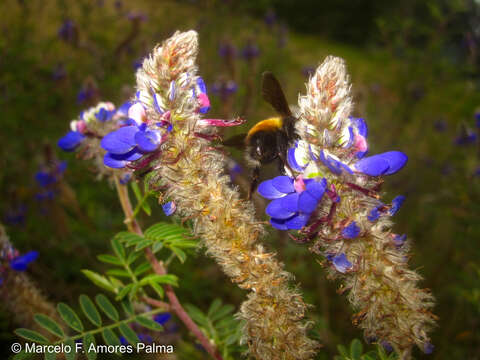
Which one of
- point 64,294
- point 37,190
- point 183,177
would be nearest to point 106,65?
point 37,190

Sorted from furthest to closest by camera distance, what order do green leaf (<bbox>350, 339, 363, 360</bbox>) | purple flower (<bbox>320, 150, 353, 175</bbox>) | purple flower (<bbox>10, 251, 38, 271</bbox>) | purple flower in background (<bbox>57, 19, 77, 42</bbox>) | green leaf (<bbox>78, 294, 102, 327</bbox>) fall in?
purple flower in background (<bbox>57, 19, 77, 42</bbox>)
purple flower (<bbox>10, 251, 38, 271</bbox>)
green leaf (<bbox>78, 294, 102, 327</bbox>)
green leaf (<bbox>350, 339, 363, 360</bbox>)
purple flower (<bbox>320, 150, 353, 175</bbox>)

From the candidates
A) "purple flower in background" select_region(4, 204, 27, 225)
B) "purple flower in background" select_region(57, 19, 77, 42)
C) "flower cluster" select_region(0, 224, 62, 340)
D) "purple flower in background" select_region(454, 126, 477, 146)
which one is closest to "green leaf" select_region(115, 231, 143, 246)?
"flower cluster" select_region(0, 224, 62, 340)

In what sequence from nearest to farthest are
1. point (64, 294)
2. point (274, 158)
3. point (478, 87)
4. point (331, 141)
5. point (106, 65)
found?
1. point (331, 141)
2. point (274, 158)
3. point (64, 294)
4. point (106, 65)
5. point (478, 87)

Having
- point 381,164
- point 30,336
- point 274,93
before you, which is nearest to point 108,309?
point 30,336

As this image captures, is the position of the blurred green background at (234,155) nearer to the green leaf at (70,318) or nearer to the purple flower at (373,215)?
the green leaf at (70,318)

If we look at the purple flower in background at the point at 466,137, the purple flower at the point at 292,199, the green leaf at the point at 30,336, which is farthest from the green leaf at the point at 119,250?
the purple flower in background at the point at 466,137

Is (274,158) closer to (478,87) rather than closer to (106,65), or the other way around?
(106,65)

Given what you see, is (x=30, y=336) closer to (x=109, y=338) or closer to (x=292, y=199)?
(x=109, y=338)

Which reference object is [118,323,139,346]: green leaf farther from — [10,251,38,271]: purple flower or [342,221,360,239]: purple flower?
[342,221,360,239]: purple flower
